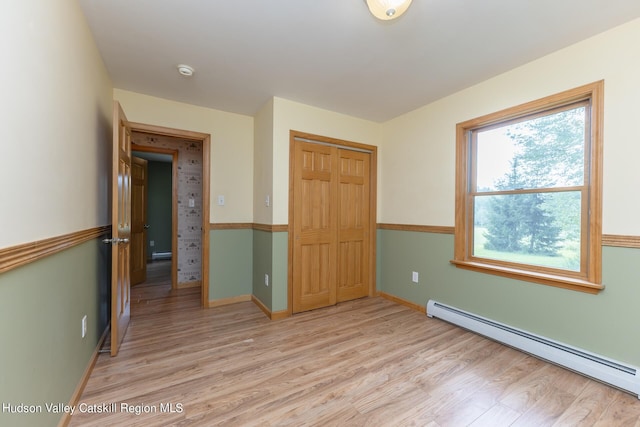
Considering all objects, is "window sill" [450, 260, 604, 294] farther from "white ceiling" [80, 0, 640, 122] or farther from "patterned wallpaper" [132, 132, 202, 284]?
"patterned wallpaper" [132, 132, 202, 284]

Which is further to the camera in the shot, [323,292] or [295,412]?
[323,292]

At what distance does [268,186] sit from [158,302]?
205 centimetres

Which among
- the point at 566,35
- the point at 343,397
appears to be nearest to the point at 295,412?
the point at 343,397

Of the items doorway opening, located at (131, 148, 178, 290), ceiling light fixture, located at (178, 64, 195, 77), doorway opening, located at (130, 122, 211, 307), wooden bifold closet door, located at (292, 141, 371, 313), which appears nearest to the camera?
ceiling light fixture, located at (178, 64, 195, 77)

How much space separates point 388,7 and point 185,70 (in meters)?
1.75

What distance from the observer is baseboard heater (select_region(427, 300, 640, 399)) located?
170cm

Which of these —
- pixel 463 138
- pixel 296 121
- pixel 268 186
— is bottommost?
pixel 268 186

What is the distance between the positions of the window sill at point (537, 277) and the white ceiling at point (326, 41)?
1.74 meters

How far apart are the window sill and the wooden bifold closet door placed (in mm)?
1234

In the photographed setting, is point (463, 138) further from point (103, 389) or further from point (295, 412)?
point (103, 389)

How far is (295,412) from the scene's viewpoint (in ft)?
5.02

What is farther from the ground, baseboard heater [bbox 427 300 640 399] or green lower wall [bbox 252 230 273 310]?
green lower wall [bbox 252 230 273 310]

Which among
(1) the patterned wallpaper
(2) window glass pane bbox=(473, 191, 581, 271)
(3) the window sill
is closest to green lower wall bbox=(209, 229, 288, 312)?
(1) the patterned wallpaper

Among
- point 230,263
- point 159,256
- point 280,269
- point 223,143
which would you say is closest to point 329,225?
point 280,269
